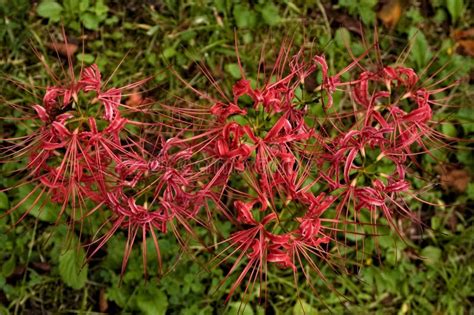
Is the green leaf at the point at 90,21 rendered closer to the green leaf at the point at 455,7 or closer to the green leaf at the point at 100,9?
the green leaf at the point at 100,9

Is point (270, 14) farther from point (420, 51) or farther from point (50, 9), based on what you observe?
point (50, 9)

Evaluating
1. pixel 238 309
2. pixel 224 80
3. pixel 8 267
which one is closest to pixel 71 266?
pixel 8 267

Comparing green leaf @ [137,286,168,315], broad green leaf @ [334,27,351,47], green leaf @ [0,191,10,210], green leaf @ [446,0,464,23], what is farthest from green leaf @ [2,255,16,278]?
green leaf @ [446,0,464,23]

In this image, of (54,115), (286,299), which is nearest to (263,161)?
(54,115)

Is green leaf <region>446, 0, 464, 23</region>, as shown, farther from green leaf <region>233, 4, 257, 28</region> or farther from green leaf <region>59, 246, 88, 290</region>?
green leaf <region>59, 246, 88, 290</region>

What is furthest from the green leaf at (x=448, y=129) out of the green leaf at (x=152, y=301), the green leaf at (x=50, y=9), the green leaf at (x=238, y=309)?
the green leaf at (x=50, y=9)

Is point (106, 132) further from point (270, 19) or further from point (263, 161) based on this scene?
point (270, 19)
